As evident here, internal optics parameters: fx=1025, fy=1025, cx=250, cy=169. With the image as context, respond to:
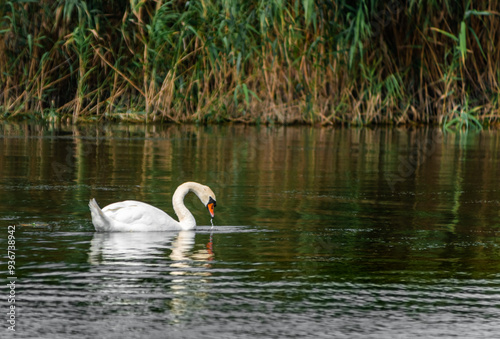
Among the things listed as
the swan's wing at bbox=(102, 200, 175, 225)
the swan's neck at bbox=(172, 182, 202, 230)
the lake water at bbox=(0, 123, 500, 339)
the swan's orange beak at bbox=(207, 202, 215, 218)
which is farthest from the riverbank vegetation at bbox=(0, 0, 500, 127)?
the swan's wing at bbox=(102, 200, 175, 225)

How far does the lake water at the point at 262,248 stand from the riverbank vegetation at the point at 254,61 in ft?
16.6

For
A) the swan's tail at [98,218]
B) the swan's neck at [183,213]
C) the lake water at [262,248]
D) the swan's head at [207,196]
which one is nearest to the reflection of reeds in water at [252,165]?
the lake water at [262,248]

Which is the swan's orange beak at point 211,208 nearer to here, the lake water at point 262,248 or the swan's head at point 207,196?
the swan's head at point 207,196

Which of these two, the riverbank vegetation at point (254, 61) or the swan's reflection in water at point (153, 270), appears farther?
the riverbank vegetation at point (254, 61)

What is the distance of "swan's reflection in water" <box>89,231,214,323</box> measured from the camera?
16.5 ft

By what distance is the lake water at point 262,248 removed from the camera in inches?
185

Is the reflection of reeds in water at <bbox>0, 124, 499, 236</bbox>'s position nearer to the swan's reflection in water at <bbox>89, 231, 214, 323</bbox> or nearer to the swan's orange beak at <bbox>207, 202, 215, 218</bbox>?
the swan's orange beak at <bbox>207, 202, 215, 218</bbox>

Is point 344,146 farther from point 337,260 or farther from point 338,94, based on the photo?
point 337,260

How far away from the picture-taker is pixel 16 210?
27.2 feet

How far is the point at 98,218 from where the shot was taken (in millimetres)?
7098

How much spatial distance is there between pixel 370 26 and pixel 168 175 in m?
8.53

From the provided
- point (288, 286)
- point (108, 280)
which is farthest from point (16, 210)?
point (288, 286)

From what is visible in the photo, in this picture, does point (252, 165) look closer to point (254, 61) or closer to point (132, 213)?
point (132, 213)

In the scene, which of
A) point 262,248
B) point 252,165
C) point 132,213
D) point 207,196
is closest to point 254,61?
point 252,165
